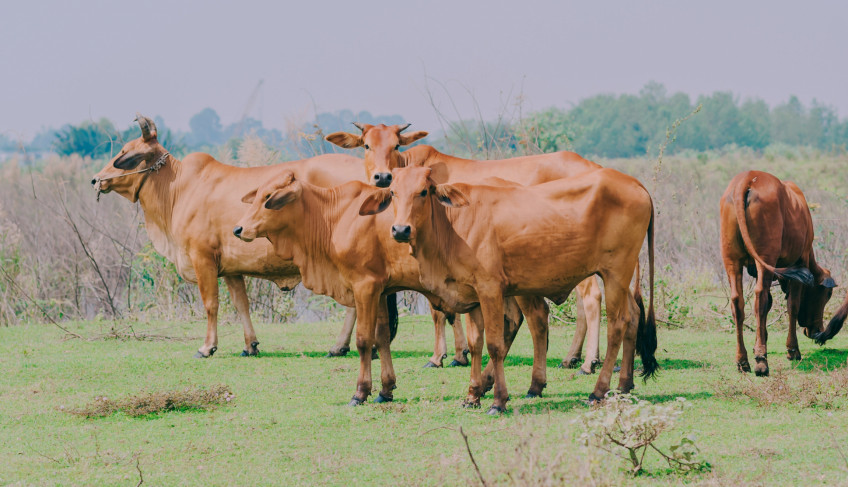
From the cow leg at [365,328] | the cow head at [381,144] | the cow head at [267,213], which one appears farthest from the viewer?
the cow head at [381,144]

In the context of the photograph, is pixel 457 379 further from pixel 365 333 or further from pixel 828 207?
pixel 828 207

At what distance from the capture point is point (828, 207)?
20.4 m

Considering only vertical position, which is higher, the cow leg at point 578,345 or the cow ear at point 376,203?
the cow ear at point 376,203

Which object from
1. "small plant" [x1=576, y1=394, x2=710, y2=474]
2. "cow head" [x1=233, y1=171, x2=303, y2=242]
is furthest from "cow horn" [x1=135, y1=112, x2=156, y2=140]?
"small plant" [x1=576, y1=394, x2=710, y2=474]

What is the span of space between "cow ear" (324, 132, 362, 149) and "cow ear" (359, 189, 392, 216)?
2.33 m

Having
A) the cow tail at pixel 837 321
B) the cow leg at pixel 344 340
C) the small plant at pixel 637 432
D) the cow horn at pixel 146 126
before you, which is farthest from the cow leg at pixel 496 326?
the cow horn at pixel 146 126

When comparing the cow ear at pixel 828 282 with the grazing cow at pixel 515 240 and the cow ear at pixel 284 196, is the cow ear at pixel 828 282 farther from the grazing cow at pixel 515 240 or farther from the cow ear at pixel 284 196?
the cow ear at pixel 284 196

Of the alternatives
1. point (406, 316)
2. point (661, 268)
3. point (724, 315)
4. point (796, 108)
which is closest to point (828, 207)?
point (661, 268)

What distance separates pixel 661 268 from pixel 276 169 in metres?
6.62

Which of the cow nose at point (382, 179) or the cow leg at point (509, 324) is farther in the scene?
the cow nose at point (382, 179)

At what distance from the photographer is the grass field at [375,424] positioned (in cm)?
559

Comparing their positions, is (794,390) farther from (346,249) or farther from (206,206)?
(206,206)

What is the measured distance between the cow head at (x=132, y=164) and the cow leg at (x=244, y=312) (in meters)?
1.54

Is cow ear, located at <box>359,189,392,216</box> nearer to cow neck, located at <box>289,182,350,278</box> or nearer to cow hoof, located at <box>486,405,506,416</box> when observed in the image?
cow neck, located at <box>289,182,350,278</box>
